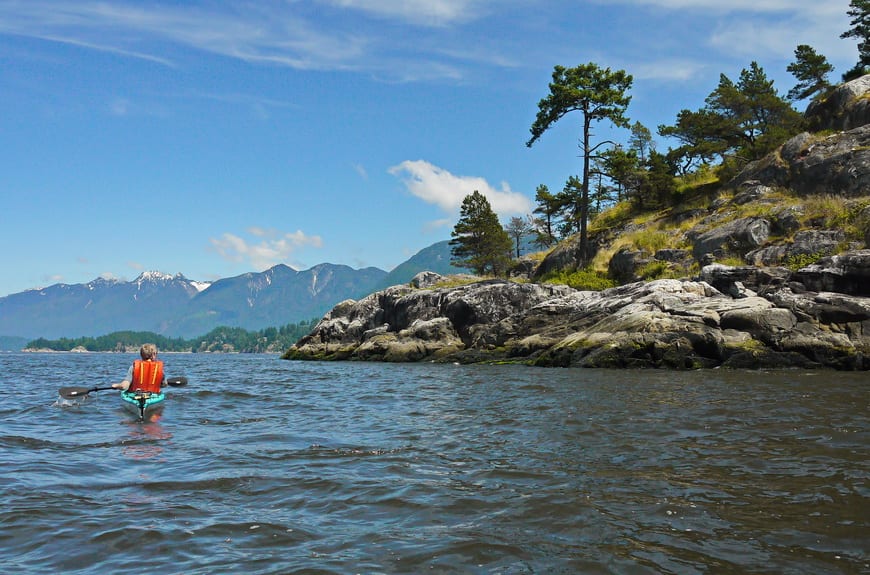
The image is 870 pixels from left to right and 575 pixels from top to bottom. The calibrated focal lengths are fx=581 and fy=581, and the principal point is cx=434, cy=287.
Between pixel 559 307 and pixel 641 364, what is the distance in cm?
894

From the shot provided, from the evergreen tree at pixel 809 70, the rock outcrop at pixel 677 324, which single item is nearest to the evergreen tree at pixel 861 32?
the evergreen tree at pixel 809 70

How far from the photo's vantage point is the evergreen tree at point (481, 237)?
2296 inches

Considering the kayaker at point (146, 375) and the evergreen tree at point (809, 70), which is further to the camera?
the evergreen tree at point (809, 70)

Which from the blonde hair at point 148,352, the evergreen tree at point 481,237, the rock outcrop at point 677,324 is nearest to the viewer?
the blonde hair at point 148,352

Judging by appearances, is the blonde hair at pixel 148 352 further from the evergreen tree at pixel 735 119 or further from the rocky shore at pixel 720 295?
the evergreen tree at pixel 735 119

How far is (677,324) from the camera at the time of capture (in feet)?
76.4

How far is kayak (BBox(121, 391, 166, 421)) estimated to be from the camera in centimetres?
1316

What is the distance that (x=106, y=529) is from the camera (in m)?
5.59

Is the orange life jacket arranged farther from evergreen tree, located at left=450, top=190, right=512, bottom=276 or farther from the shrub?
evergreen tree, located at left=450, top=190, right=512, bottom=276

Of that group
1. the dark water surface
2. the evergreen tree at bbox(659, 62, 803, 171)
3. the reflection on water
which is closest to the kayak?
the reflection on water

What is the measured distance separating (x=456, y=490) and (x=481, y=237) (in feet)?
175

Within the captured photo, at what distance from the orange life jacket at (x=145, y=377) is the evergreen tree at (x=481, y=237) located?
45.3 metres

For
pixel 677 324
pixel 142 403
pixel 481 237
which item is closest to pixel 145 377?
pixel 142 403

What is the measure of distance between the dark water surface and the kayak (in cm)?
46
